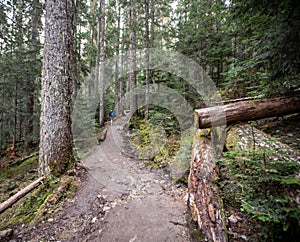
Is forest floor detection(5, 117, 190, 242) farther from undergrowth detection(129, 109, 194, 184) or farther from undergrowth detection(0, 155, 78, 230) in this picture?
undergrowth detection(129, 109, 194, 184)

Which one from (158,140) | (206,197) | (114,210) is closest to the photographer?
(206,197)

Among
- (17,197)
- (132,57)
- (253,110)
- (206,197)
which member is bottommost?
(17,197)

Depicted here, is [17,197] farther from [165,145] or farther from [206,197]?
[165,145]

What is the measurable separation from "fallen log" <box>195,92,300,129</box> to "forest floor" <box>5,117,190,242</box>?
197 cm

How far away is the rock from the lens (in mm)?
2586

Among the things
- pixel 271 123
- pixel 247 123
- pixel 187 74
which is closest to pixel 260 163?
pixel 247 123

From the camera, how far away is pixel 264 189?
1918 mm

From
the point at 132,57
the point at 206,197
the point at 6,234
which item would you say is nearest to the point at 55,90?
the point at 6,234

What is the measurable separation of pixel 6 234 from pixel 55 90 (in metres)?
3.09

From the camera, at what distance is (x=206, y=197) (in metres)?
2.55

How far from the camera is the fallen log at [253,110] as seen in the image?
11.9 ft

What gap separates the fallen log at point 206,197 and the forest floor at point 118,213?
1.28 ft

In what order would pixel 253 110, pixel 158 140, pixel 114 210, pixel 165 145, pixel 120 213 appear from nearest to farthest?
pixel 120 213 < pixel 114 210 < pixel 253 110 < pixel 165 145 < pixel 158 140

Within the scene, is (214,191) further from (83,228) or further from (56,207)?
(56,207)
